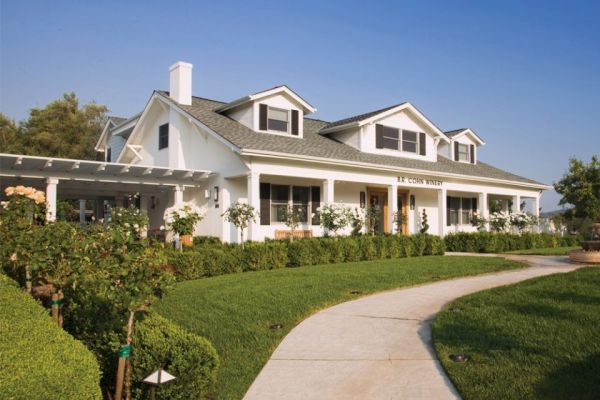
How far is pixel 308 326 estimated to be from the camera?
6.58 m

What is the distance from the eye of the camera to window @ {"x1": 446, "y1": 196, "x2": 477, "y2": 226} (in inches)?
957

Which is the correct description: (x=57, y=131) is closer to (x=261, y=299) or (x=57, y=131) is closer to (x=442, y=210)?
(x=442, y=210)

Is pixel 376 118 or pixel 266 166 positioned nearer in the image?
pixel 266 166

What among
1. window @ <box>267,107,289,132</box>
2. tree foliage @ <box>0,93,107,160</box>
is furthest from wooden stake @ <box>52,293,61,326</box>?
tree foliage @ <box>0,93,107,160</box>

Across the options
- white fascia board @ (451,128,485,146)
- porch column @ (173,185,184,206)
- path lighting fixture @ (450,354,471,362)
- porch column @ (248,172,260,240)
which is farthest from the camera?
white fascia board @ (451,128,485,146)

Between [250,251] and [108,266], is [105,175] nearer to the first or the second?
[250,251]

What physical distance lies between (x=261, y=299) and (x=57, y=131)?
1510 inches

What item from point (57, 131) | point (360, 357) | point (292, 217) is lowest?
point (360, 357)

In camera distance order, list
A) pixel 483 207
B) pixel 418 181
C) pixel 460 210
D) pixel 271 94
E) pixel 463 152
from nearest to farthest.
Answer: pixel 271 94
pixel 418 181
pixel 483 207
pixel 460 210
pixel 463 152

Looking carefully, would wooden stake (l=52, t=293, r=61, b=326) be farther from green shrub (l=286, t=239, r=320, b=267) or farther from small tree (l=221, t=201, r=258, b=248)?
small tree (l=221, t=201, r=258, b=248)

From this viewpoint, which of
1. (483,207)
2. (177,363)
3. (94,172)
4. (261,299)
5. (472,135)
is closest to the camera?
(177,363)

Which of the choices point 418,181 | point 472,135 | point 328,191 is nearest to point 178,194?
point 328,191

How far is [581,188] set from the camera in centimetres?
3095

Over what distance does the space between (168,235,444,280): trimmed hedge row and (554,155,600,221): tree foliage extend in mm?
18064
